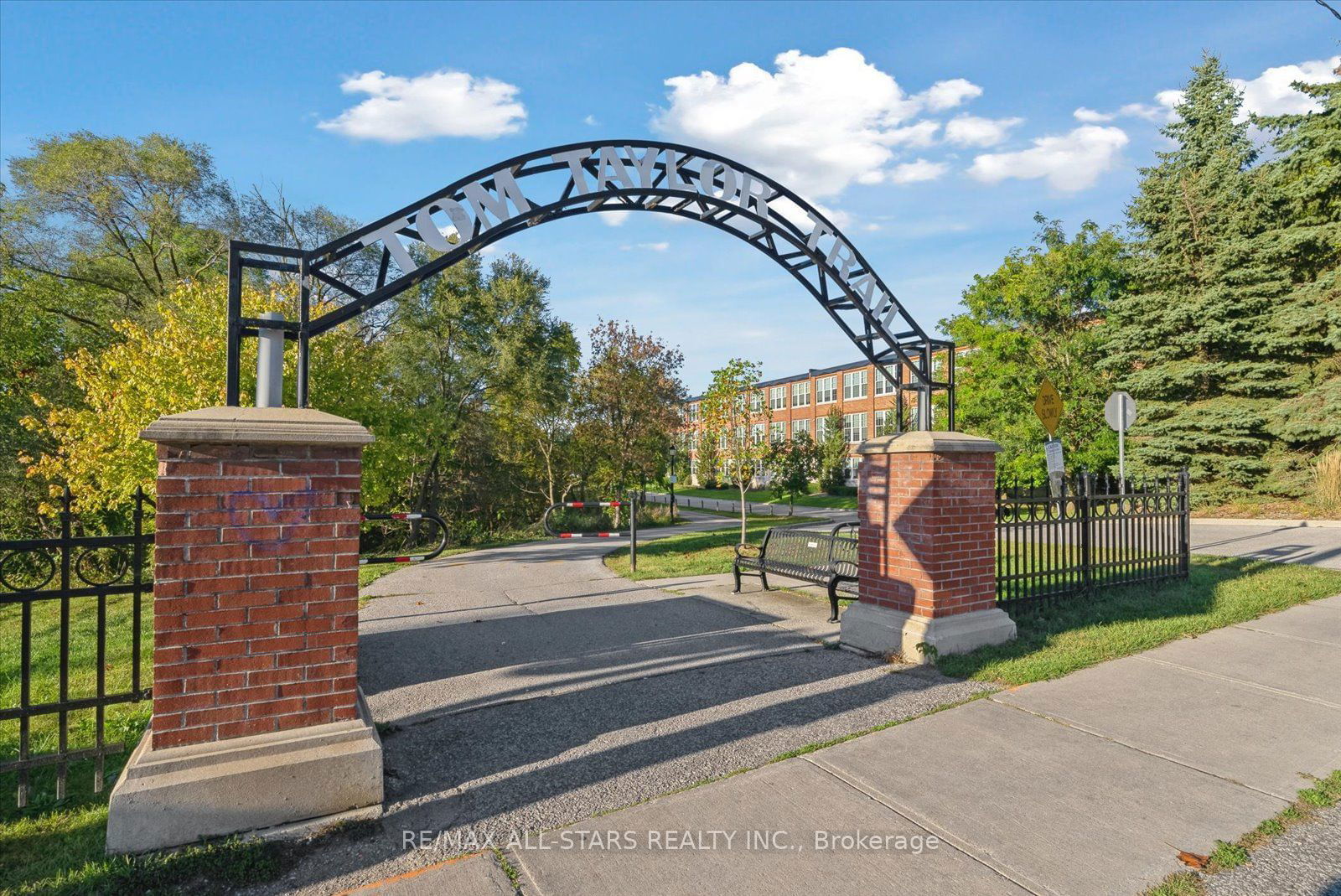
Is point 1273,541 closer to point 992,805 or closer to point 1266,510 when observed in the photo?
point 1266,510

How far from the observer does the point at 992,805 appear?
10.3 feet

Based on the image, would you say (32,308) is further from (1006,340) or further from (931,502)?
(1006,340)

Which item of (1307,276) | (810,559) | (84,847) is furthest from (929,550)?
(1307,276)

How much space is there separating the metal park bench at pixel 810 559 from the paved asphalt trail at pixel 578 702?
1.35 feet

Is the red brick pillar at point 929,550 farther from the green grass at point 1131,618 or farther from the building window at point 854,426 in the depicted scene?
the building window at point 854,426

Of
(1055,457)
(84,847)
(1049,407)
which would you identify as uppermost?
(1049,407)

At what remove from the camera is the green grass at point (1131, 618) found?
5.21m

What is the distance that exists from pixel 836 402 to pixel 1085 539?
48084 mm

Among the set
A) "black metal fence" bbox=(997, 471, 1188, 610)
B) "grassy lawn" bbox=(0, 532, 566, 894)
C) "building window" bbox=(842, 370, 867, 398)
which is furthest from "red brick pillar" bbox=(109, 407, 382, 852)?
"building window" bbox=(842, 370, 867, 398)

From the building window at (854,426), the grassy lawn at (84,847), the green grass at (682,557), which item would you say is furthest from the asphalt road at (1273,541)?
the building window at (854,426)

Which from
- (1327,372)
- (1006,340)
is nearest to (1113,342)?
(1006,340)

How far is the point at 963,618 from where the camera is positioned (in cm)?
559

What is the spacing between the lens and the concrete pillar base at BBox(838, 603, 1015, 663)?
212 inches

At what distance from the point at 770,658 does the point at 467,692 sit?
7.86ft
